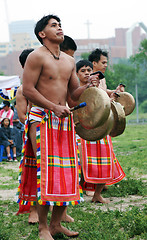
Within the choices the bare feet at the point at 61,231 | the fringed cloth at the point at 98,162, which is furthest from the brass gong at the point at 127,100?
the bare feet at the point at 61,231

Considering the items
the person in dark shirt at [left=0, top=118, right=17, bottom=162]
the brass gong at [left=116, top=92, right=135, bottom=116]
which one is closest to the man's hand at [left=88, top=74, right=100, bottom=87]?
the brass gong at [left=116, top=92, right=135, bottom=116]

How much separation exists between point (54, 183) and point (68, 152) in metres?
0.30

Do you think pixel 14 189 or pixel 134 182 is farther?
pixel 14 189

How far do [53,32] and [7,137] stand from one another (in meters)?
7.14

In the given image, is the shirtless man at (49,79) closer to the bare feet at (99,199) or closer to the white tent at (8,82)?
the bare feet at (99,199)

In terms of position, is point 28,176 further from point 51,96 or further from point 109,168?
point 109,168

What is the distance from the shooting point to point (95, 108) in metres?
2.86

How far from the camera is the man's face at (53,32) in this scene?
3.28 m

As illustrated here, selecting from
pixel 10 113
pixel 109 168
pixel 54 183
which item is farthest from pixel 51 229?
pixel 10 113

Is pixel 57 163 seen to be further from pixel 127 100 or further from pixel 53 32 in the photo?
pixel 127 100

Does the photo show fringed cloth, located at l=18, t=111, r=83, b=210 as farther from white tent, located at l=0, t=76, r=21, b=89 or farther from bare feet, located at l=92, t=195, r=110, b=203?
white tent, located at l=0, t=76, r=21, b=89

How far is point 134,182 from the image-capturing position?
17.4 ft

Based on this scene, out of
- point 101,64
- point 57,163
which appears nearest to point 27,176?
point 57,163

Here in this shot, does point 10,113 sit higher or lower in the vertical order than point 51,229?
lower
